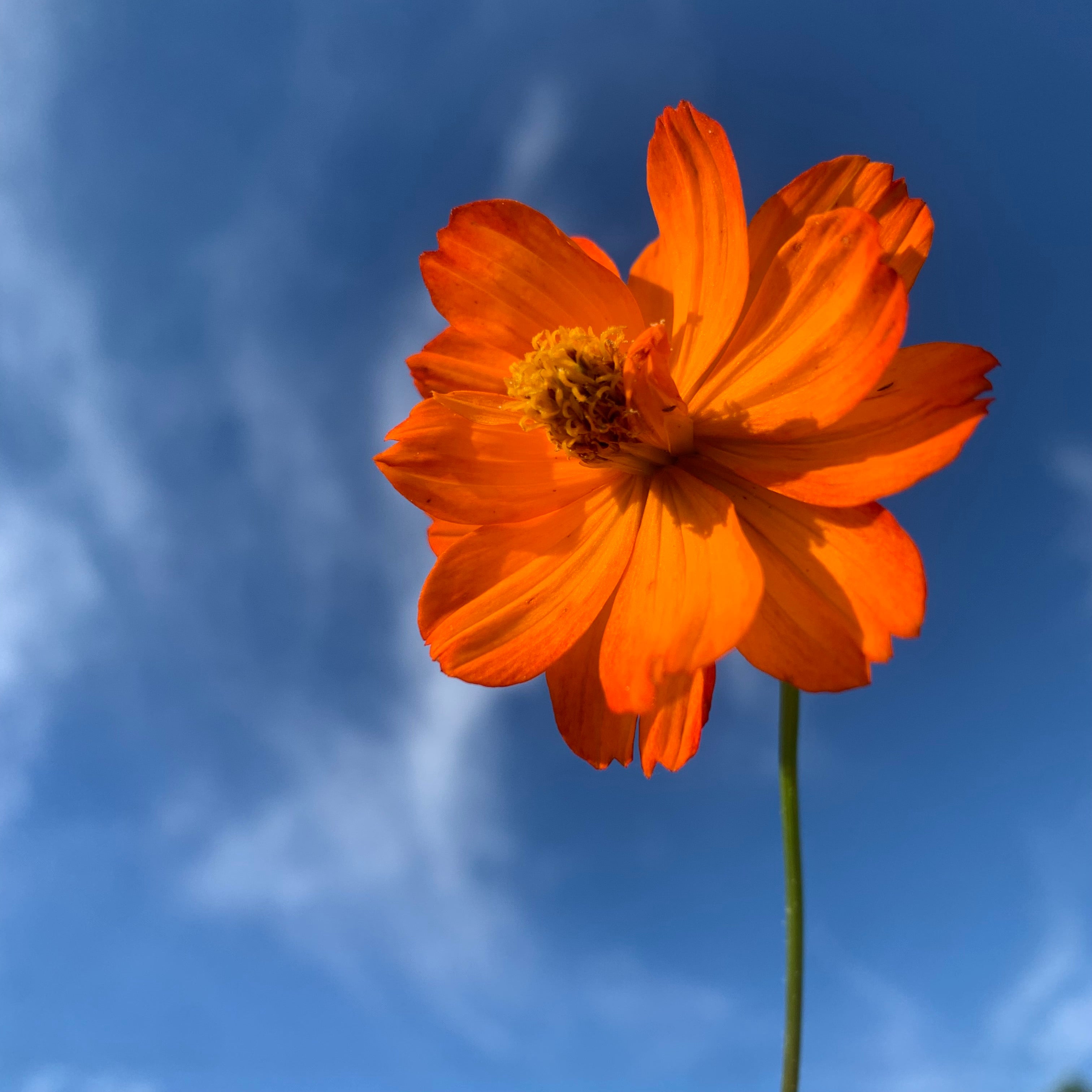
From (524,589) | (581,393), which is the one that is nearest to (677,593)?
(524,589)

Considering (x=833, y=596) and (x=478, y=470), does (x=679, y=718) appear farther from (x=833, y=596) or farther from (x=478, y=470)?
(x=478, y=470)

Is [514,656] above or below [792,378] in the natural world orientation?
below

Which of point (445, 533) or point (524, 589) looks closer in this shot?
point (524, 589)

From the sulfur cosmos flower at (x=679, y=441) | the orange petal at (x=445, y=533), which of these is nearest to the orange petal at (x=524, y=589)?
the sulfur cosmos flower at (x=679, y=441)

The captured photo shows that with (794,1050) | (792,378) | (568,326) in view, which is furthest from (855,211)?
(794,1050)

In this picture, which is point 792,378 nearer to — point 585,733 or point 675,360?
point 675,360

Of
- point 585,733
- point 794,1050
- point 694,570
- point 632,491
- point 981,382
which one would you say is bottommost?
point 794,1050
